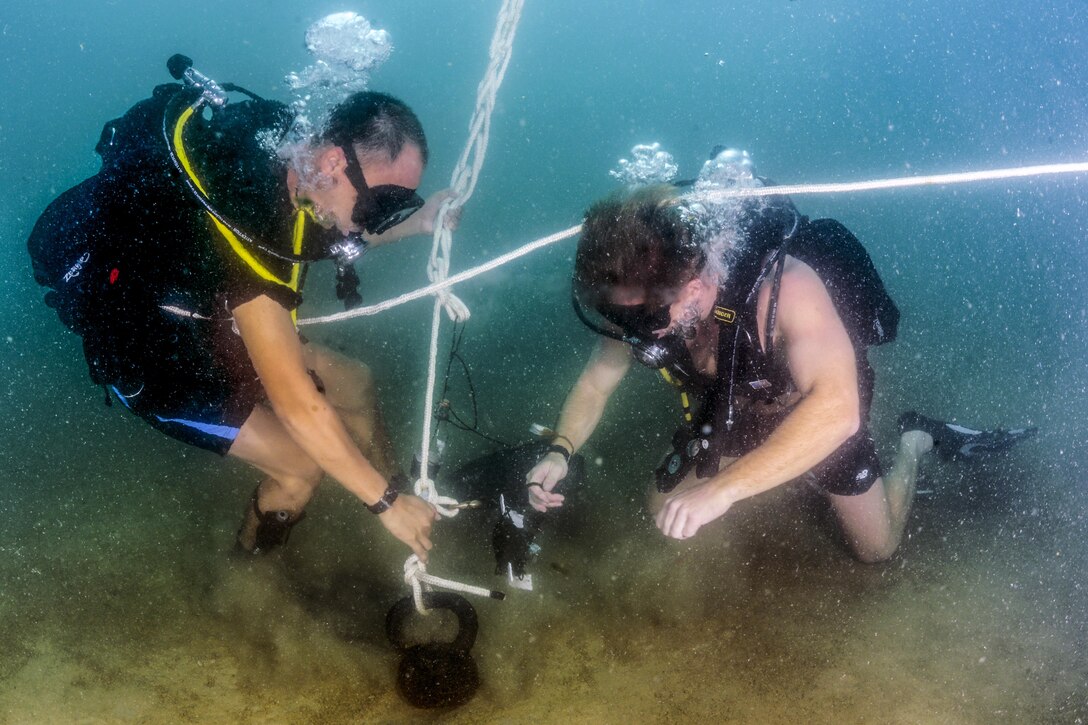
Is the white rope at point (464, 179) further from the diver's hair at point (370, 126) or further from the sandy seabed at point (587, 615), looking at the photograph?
the sandy seabed at point (587, 615)

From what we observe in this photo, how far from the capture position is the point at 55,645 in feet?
11.0

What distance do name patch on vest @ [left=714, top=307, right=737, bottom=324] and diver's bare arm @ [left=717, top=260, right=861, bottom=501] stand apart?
0.84ft

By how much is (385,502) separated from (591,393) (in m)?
1.47

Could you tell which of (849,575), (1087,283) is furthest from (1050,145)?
(849,575)

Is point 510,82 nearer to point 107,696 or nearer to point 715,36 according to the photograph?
point 715,36

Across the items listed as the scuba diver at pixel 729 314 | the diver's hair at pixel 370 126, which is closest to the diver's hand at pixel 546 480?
the scuba diver at pixel 729 314

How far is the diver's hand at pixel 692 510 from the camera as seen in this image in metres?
2.06

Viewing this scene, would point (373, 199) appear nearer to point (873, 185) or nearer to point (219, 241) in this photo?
point (219, 241)

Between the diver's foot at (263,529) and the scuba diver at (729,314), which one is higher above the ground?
the scuba diver at (729,314)

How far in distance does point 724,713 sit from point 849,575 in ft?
4.94

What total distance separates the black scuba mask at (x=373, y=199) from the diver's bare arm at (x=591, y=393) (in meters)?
1.53

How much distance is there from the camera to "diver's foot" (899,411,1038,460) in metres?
4.43

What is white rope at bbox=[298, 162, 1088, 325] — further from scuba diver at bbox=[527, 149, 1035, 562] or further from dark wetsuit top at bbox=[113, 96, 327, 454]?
dark wetsuit top at bbox=[113, 96, 327, 454]

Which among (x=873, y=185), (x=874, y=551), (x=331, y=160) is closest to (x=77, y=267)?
(x=331, y=160)
